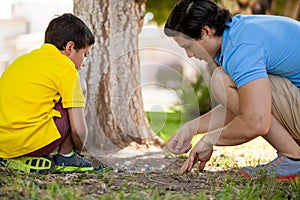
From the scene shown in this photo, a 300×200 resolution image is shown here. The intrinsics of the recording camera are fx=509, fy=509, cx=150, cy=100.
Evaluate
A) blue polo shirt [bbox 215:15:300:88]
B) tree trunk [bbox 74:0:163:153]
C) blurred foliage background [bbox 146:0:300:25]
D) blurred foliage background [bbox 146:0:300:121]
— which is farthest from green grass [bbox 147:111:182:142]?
blurred foliage background [bbox 146:0:300:25]

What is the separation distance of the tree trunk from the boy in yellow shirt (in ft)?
3.27

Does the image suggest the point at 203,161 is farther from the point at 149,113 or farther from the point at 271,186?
the point at 149,113

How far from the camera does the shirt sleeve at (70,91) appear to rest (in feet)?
8.58

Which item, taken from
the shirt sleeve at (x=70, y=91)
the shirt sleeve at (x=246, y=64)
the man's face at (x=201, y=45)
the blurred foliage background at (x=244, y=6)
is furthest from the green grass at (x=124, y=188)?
the blurred foliage background at (x=244, y=6)

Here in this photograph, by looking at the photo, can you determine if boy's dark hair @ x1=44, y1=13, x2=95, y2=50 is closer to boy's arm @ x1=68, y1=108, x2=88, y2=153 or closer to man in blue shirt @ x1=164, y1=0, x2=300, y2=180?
boy's arm @ x1=68, y1=108, x2=88, y2=153

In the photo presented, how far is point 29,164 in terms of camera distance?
2.62 m

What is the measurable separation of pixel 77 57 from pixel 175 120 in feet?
10.5

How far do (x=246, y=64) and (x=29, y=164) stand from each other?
47.5 inches

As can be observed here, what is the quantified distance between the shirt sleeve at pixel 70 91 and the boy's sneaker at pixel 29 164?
31cm

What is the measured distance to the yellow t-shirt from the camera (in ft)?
8.46

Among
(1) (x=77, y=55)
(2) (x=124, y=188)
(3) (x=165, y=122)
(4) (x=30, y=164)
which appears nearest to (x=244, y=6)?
(3) (x=165, y=122)

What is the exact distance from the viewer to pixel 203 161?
2793 mm

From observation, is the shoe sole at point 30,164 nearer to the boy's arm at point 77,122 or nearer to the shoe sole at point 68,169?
the shoe sole at point 68,169

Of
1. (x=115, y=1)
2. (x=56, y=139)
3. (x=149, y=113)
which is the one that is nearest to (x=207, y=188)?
(x=56, y=139)
